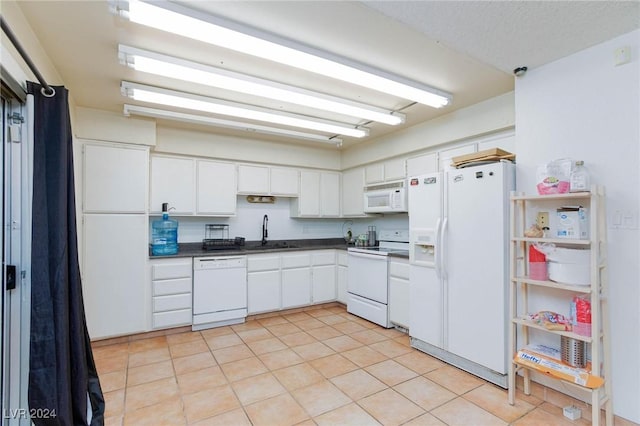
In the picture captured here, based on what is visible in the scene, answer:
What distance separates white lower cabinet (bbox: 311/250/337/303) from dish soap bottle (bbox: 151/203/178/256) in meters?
1.85

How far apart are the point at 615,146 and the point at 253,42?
2.36m

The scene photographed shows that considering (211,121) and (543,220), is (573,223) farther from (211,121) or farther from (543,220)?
(211,121)

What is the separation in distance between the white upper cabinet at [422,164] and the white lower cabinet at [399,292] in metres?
1.13

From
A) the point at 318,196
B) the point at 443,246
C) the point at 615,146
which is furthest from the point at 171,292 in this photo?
the point at 615,146

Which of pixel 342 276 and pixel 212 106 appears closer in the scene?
pixel 212 106

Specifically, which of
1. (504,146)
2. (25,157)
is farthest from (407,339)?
(25,157)

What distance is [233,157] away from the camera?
14.0 ft

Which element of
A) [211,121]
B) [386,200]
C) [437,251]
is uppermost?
[211,121]

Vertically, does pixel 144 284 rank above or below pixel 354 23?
below

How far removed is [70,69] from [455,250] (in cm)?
351

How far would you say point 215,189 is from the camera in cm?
415

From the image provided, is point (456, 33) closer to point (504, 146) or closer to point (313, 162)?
point (504, 146)

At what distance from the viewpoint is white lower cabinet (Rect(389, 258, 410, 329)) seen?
11.3 feet

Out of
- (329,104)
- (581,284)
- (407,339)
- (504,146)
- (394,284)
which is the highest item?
(329,104)
